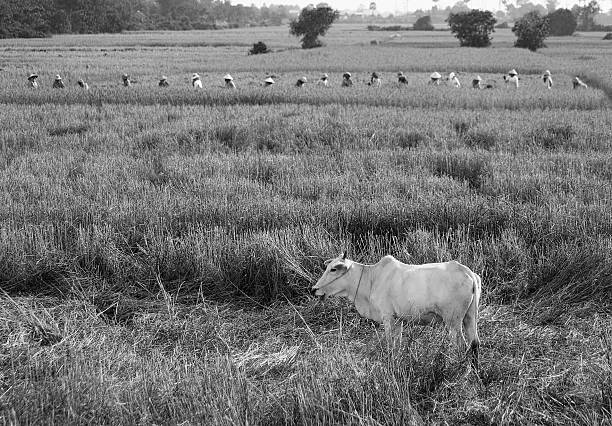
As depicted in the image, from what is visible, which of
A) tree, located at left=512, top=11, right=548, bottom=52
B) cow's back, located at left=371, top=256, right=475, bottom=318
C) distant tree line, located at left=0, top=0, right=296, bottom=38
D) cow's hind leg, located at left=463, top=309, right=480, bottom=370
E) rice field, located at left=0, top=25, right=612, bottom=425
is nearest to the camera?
rice field, located at left=0, top=25, right=612, bottom=425

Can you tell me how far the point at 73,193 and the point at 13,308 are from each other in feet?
10.1

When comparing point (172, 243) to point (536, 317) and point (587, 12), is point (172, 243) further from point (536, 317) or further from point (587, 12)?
point (587, 12)

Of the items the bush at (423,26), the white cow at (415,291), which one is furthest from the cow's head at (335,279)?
the bush at (423,26)

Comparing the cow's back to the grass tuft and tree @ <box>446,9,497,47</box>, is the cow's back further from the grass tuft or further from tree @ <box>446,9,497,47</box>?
tree @ <box>446,9,497,47</box>

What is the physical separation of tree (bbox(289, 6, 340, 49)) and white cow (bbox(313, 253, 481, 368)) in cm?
5195

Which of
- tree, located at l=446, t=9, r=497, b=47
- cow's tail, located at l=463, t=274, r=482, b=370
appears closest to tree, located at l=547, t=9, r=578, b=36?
tree, located at l=446, t=9, r=497, b=47

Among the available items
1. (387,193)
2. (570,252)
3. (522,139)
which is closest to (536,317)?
(570,252)

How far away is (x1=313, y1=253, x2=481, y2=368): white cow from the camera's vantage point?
384 cm

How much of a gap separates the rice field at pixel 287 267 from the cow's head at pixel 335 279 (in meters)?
0.34

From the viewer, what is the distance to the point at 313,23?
54.2 metres

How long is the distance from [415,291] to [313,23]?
5346cm

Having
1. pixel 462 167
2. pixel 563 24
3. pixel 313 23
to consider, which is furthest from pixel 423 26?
pixel 462 167

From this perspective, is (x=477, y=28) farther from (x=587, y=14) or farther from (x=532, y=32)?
(x=587, y=14)

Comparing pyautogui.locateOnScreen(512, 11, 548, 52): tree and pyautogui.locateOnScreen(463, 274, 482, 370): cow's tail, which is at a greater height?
pyautogui.locateOnScreen(512, 11, 548, 52): tree
